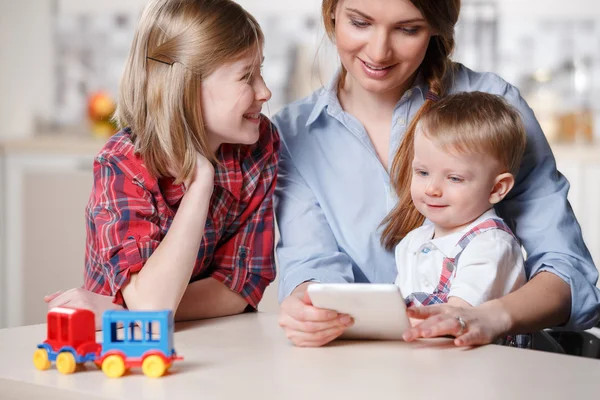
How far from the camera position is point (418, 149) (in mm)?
1534

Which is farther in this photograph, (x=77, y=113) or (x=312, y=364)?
(x=77, y=113)

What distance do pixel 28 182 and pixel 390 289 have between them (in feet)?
10.3

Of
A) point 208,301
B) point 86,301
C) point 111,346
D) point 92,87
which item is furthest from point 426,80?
point 92,87

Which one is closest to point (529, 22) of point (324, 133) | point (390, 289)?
point (324, 133)

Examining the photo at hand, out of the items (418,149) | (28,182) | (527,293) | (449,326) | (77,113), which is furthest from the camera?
(77,113)

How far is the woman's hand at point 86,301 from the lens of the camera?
147cm

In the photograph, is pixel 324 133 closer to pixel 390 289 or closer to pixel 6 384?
pixel 390 289

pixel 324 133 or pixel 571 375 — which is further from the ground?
pixel 324 133

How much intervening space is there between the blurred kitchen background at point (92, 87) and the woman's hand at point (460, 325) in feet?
7.56

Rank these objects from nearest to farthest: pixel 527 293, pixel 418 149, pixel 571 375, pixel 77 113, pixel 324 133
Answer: pixel 571 375 < pixel 527 293 < pixel 418 149 < pixel 324 133 < pixel 77 113

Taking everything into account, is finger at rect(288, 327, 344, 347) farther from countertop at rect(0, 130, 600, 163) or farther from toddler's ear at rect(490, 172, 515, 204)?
countertop at rect(0, 130, 600, 163)

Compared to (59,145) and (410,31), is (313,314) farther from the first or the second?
(59,145)

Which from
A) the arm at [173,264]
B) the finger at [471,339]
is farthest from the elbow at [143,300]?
the finger at [471,339]

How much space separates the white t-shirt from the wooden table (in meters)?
0.16
